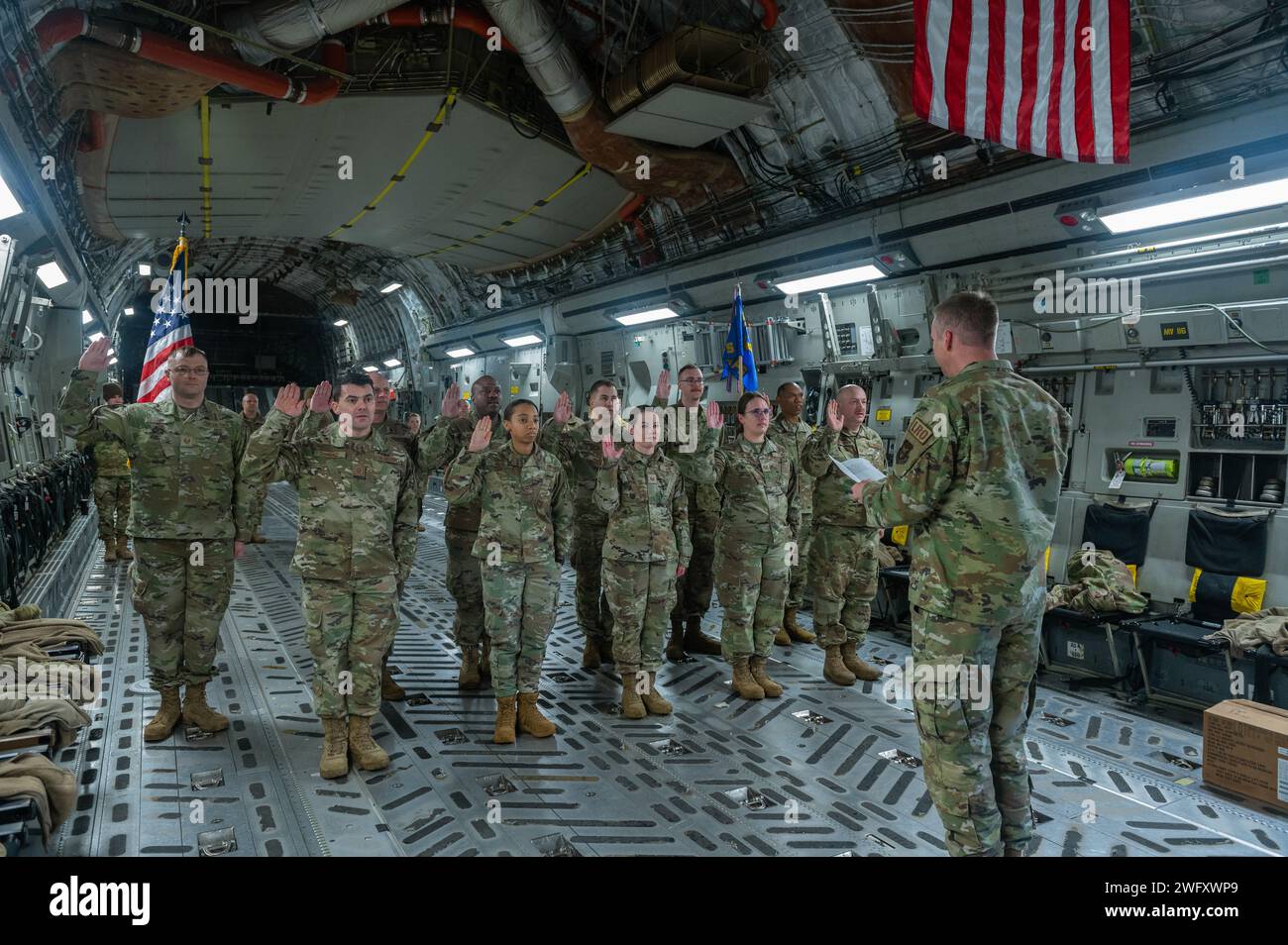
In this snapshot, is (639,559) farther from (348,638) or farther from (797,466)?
(348,638)

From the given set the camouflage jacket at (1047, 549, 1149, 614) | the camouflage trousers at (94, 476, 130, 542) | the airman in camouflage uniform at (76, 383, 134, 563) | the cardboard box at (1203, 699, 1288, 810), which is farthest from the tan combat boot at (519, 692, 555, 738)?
the camouflage trousers at (94, 476, 130, 542)

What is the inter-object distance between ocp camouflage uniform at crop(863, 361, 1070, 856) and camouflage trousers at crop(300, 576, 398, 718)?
266 cm

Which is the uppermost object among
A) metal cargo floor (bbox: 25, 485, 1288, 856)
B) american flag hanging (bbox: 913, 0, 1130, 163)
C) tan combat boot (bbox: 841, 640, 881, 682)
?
american flag hanging (bbox: 913, 0, 1130, 163)

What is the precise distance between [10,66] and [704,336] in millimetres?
7301

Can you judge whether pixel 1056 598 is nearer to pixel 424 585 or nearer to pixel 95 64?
pixel 424 585

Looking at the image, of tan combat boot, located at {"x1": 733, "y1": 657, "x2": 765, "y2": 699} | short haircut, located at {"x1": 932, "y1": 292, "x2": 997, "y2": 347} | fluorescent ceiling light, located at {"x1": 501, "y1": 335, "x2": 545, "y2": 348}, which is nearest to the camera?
short haircut, located at {"x1": 932, "y1": 292, "x2": 997, "y2": 347}

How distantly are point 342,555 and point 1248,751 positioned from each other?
468cm

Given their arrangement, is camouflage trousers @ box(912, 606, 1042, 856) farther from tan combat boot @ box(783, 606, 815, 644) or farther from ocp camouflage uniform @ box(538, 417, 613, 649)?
tan combat boot @ box(783, 606, 815, 644)

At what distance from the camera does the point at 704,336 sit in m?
10.4

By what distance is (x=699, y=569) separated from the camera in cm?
635

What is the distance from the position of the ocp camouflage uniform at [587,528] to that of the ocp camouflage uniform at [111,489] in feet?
19.8

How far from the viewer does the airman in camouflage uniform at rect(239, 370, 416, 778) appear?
13.1 ft

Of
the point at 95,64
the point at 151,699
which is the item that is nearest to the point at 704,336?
the point at 95,64

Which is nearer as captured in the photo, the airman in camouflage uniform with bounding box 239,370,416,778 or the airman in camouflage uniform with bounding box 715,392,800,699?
the airman in camouflage uniform with bounding box 239,370,416,778
